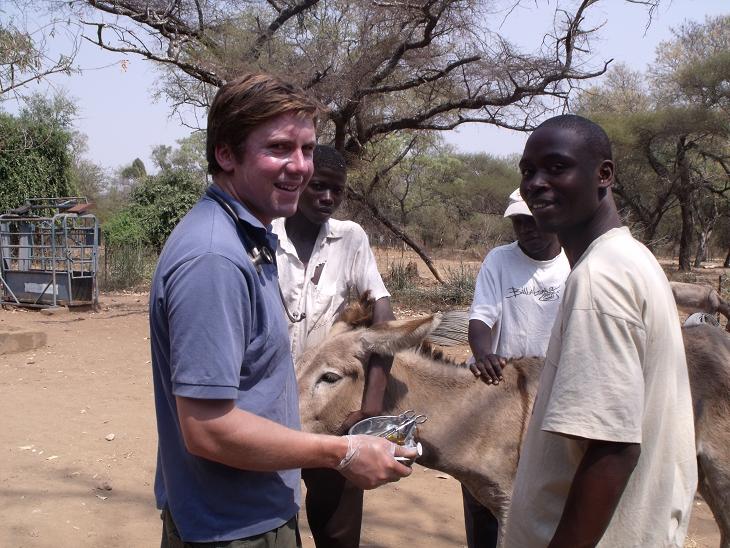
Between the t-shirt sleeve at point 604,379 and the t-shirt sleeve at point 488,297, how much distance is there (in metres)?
2.01

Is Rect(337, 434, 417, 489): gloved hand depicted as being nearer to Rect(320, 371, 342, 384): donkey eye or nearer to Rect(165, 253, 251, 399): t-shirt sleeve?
Rect(165, 253, 251, 399): t-shirt sleeve

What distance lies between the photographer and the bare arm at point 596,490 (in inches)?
58.4

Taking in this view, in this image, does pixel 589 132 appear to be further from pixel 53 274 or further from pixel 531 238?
pixel 53 274

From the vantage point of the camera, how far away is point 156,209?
78.3 feet

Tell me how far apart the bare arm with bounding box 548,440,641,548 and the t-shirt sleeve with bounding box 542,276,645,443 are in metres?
0.04

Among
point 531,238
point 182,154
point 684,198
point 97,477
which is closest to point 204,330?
point 531,238

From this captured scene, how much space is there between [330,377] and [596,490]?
1.70 metres

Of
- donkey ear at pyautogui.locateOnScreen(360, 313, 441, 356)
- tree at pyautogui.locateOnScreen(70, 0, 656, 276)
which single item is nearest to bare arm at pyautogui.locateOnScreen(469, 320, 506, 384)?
donkey ear at pyautogui.locateOnScreen(360, 313, 441, 356)

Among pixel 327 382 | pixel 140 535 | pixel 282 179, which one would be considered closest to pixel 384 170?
pixel 140 535

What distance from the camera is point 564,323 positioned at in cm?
157

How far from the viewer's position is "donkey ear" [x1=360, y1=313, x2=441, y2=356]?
2867 mm

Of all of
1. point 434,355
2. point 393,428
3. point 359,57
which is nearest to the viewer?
point 393,428

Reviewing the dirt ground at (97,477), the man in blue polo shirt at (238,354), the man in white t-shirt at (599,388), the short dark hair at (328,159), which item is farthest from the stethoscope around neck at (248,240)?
the dirt ground at (97,477)

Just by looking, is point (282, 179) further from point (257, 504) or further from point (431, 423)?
point (431, 423)
